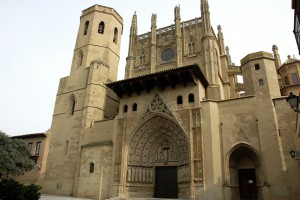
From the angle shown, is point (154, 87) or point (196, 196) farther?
point (154, 87)

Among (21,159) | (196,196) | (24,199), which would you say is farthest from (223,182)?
(21,159)

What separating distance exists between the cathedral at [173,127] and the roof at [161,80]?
0.07 m

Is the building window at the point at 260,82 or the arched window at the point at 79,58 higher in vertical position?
the arched window at the point at 79,58

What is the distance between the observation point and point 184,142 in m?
14.2

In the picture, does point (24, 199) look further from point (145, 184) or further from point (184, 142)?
point (184, 142)

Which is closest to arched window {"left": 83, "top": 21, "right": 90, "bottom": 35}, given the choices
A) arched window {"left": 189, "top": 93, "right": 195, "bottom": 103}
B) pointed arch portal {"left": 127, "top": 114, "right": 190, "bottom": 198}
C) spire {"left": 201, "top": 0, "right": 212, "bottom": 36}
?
spire {"left": 201, "top": 0, "right": 212, "bottom": 36}

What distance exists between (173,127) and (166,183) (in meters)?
3.41

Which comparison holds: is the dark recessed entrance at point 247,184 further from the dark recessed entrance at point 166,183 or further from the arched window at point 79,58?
the arched window at point 79,58

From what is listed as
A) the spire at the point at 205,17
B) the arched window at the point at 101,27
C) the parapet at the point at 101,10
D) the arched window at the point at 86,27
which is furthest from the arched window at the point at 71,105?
the spire at the point at 205,17

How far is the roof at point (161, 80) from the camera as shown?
14609 mm

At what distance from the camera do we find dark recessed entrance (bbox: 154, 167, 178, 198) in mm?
14328

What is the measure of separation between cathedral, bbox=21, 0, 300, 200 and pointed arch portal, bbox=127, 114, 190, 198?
0.20 feet

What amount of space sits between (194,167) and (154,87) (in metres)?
5.87

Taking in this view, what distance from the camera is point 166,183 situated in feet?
48.1
